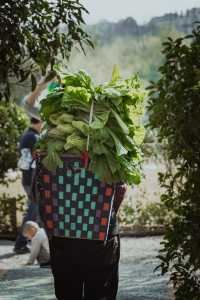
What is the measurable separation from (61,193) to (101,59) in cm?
1713

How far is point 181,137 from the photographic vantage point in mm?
5066

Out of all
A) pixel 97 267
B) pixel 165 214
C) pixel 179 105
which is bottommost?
pixel 165 214

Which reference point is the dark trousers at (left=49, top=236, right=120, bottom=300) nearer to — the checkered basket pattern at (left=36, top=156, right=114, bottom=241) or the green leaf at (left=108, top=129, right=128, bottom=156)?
the checkered basket pattern at (left=36, top=156, right=114, bottom=241)

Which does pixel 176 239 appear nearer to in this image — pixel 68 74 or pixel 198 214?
pixel 198 214

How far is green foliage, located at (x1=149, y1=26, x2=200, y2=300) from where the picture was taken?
503cm

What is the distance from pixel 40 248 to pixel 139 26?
13.5m

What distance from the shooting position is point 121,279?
6934mm

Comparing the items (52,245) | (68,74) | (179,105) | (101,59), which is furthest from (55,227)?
(101,59)

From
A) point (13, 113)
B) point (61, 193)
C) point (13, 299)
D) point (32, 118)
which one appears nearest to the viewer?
point (61, 193)

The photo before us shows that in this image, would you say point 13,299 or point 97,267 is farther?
point 13,299

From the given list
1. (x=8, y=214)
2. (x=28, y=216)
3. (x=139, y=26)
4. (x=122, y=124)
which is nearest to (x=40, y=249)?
(x=28, y=216)

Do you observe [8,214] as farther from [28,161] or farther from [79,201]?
[79,201]

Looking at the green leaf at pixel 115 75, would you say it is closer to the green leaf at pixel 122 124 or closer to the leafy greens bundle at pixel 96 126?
the leafy greens bundle at pixel 96 126

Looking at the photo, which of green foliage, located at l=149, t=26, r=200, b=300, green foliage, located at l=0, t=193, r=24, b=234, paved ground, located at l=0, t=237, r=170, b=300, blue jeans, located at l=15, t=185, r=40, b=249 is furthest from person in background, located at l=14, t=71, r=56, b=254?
green foliage, located at l=149, t=26, r=200, b=300
